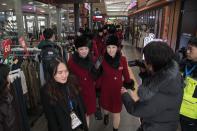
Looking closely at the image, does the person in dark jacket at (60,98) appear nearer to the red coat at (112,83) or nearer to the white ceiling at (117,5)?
the red coat at (112,83)

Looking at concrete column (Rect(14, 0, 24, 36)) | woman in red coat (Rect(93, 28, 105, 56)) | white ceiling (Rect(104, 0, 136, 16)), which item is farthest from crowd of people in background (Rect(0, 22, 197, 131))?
white ceiling (Rect(104, 0, 136, 16))

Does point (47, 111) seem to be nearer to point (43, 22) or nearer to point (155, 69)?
point (155, 69)

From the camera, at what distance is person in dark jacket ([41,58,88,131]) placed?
6.07ft

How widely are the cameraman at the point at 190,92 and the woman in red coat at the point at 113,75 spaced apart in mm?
793

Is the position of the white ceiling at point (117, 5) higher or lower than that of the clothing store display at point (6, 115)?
higher

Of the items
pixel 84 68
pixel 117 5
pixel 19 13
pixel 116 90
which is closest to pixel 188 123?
pixel 116 90

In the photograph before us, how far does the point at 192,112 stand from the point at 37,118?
2.66 metres

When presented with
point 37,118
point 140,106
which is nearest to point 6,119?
point 140,106


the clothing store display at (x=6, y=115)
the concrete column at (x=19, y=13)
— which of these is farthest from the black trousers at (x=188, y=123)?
the concrete column at (x=19, y=13)

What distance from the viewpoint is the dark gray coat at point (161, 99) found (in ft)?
4.56

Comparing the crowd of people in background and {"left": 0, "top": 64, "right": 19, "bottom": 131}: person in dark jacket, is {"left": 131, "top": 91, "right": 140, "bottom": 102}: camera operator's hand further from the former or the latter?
{"left": 0, "top": 64, "right": 19, "bottom": 131}: person in dark jacket

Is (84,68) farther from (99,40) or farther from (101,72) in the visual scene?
(99,40)

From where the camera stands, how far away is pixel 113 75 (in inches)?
112

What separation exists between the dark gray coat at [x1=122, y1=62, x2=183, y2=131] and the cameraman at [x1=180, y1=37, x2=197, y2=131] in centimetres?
74
